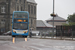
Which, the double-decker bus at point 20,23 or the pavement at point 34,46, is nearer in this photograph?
the pavement at point 34,46

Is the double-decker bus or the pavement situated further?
the double-decker bus

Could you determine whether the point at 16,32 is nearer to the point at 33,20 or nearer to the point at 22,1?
the point at 22,1

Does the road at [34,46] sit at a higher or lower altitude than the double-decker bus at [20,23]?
lower

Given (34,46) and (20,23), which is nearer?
(34,46)

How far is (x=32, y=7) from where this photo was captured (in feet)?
253

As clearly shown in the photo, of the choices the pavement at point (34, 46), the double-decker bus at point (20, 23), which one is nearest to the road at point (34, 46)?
the pavement at point (34, 46)

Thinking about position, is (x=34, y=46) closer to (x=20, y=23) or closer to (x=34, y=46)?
(x=34, y=46)

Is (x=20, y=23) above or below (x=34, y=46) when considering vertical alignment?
above

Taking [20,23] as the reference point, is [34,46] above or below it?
below

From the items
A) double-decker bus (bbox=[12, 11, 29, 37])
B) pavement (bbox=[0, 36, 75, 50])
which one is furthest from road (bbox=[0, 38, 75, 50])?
double-decker bus (bbox=[12, 11, 29, 37])

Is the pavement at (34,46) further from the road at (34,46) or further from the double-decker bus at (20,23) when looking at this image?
the double-decker bus at (20,23)

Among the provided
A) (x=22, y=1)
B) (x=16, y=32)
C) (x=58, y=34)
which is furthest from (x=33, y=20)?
(x=16, y=32)

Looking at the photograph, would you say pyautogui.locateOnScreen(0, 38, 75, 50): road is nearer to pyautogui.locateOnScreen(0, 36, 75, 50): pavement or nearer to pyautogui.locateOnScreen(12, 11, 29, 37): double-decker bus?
pyautogui.locateOnScreen(0, 36, 75, 50): pavement

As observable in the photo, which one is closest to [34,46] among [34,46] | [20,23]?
[34,46]
